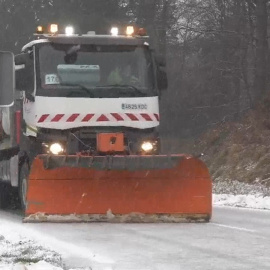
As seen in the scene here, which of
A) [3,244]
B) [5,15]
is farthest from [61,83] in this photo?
[5,15]

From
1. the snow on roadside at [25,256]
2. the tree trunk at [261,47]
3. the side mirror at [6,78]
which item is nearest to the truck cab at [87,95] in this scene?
the snow on roadside at [25,256]

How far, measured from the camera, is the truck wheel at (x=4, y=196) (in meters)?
15.0

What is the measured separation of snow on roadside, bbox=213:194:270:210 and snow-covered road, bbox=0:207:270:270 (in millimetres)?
3560

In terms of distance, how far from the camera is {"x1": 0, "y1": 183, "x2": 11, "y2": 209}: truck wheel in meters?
15.0

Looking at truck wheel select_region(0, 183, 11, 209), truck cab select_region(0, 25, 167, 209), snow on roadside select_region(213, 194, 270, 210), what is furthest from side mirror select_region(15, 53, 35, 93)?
snow on roadside select_region(213, 194, 270, 210)

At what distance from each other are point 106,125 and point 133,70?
1.01m

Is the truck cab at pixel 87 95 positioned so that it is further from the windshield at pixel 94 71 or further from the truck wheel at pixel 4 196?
the truck wheel at pixel 4 196

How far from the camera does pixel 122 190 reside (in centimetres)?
1216

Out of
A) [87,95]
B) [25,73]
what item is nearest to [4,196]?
[25,73]

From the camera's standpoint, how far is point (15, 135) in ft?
44.5

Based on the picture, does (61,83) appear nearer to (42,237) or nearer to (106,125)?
(106,125)

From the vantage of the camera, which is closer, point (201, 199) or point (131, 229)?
point (131, 229)

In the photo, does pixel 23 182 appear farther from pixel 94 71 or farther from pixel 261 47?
pixel 261 47

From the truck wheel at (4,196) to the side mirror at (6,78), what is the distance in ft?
26.9
